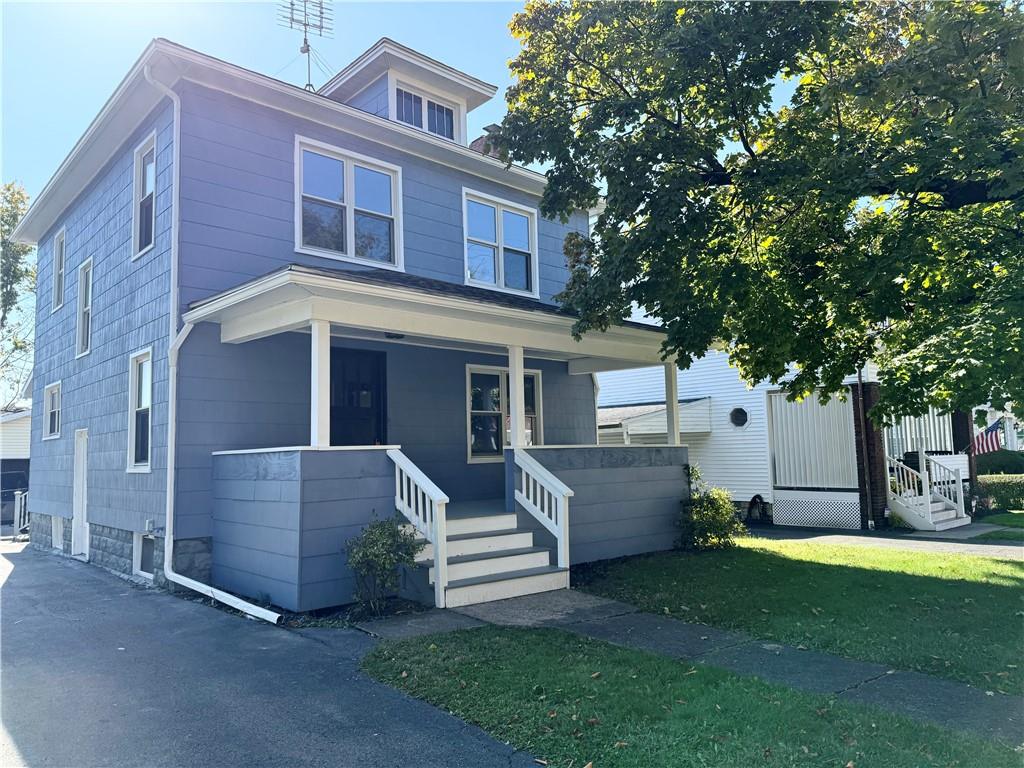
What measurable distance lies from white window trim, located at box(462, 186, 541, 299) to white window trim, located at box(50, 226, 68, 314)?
332 inches

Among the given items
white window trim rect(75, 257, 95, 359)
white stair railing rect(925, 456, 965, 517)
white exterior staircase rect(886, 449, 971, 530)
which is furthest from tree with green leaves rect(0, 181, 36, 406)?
white stair railing rect(925, 456, 965, 517)

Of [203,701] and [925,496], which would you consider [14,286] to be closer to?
[203,701]

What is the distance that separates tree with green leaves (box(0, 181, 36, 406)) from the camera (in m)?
28.8

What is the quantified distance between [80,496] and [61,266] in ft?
16.7

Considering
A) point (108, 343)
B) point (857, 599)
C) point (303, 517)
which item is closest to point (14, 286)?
point (108, 343)

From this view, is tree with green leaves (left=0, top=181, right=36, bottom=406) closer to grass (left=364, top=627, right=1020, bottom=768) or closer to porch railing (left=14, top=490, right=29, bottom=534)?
porch railing (left=14, top=490, right=29, bottom=534)

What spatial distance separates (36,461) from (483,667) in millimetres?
14820

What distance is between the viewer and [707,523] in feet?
36.6

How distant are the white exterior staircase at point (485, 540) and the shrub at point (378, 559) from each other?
1.29 feet

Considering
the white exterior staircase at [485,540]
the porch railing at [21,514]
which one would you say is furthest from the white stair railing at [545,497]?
the porch railing at [21,514]

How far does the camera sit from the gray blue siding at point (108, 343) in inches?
380

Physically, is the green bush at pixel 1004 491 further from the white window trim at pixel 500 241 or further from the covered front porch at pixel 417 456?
the white window trim at pixel 500 241

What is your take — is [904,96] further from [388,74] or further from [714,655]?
[388,74]

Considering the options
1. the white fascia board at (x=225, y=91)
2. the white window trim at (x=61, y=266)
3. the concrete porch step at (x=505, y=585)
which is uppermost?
the white fascia board at (x=225, y=91)
